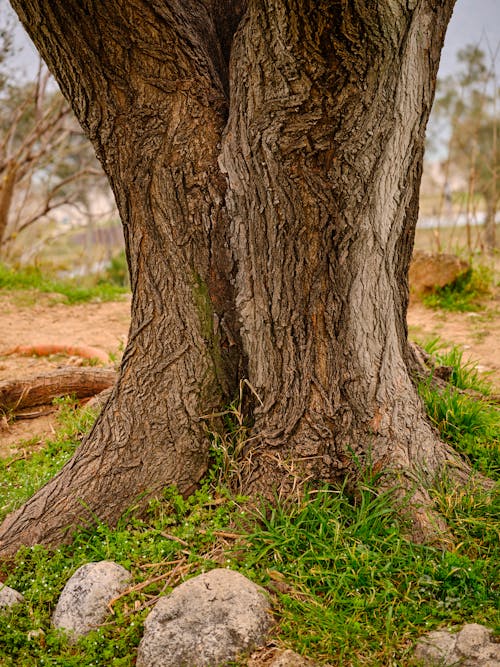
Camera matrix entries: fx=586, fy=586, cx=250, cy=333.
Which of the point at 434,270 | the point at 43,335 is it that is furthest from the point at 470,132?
the point at 43,335

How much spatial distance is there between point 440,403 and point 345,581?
3.96 feet

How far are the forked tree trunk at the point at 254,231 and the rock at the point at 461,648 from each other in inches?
19.6

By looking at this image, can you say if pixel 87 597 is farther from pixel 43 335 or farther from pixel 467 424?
pixel 43 335

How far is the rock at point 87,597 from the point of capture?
2.16m

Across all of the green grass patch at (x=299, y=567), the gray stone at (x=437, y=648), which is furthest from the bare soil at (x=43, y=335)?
the gray stone at (x=437, y=648)

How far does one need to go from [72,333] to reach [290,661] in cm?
465

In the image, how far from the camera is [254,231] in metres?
2.46

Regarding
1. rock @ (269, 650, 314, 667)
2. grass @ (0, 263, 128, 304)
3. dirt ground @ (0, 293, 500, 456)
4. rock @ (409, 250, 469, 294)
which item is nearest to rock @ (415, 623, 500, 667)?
rock @ (269, 650, 314, 667)

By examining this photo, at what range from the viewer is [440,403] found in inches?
119

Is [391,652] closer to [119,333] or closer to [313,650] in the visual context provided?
[313,650]

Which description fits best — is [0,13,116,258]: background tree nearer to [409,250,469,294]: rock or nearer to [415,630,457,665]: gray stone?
[409,250,469,294]: rock

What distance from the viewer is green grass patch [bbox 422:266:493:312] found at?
621 centimetres

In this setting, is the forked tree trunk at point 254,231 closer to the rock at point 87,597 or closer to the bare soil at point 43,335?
the rock at point 87,597

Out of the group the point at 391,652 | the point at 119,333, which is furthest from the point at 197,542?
the point at 119,333
